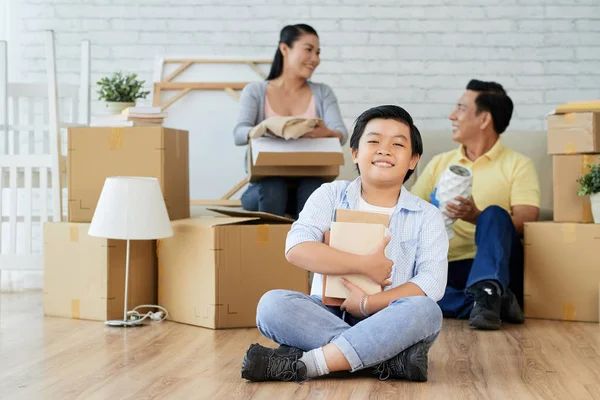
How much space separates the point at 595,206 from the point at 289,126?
44.0 inches

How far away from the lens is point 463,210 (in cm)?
304

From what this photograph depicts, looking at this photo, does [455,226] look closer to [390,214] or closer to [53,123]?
[390,214]

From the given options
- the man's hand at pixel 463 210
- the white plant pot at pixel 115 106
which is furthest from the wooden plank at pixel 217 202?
the man's hand at pixel 463 210

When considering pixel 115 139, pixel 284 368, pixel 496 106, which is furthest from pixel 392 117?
pixel 496 106

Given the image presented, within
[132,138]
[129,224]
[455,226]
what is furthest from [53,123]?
[455,226]

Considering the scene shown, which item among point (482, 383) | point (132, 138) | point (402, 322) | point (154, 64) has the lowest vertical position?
point (482, 383)

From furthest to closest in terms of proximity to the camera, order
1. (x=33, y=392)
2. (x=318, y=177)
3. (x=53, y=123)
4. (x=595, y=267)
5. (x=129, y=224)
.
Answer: (x=53, y=123)
(x=318, y=177)
(x=595, y=267)
(x=129, y=224)
(x=33, y=392)

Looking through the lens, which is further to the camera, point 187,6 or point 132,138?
point 187,6

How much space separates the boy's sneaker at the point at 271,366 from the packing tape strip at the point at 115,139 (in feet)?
4.49

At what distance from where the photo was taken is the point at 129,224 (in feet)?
9.38

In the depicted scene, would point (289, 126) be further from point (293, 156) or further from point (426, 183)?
point (426, 183)

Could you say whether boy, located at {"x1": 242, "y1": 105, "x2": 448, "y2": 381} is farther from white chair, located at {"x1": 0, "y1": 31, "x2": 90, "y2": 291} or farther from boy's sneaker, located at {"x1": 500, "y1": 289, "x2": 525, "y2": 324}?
white chair, located at {"x1": 0, "y1": 31, "x2": 90, "y2": 291}

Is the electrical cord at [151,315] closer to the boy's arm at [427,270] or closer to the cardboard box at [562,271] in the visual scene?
the boy's arm at [427,270]

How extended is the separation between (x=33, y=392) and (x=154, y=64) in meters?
2.73
